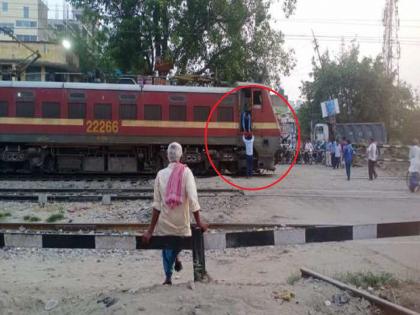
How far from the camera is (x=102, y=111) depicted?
1978 centimetres

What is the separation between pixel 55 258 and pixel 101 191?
690 cm

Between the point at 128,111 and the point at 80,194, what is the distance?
240 inches

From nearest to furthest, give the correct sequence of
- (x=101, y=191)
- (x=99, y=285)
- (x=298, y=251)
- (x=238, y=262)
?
(x=99, y=285), (x=238, y=262), (x=298, y=251), (x=101, y=191)

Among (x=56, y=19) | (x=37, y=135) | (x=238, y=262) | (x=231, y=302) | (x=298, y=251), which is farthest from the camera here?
(x=56, y=19)

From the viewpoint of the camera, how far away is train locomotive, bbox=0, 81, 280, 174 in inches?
766

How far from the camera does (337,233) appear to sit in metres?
5.74

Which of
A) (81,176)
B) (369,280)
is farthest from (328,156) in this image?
(369,280)

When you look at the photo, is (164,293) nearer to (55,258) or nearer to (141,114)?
(55,258)

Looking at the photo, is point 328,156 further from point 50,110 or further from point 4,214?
point 4,214

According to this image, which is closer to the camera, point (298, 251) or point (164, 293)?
point (164, 293)

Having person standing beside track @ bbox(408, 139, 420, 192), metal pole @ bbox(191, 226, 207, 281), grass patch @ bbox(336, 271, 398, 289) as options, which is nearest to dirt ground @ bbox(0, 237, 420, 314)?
metal pole @ bbox(191, 226, 207, 281)

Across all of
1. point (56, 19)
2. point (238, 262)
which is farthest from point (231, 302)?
point (56, 19)

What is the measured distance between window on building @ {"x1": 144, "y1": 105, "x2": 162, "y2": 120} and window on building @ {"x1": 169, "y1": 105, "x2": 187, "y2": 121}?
0.42 m

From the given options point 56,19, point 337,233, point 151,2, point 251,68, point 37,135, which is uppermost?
point 56,19
